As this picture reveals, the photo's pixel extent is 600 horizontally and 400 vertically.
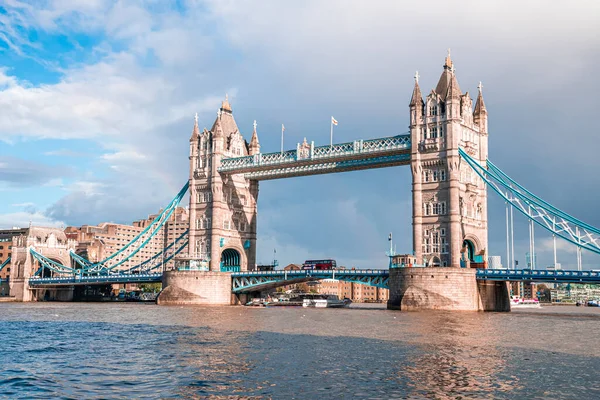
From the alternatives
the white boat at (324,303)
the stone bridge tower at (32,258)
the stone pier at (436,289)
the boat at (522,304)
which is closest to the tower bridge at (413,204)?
the stone pier at (436,289)

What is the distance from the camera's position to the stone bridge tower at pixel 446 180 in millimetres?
83188

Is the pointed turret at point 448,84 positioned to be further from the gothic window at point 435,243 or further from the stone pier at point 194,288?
the stone pier at point 194,288

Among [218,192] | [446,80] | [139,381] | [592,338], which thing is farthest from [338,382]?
[218,192]

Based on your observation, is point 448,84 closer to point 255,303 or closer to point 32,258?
point 255,303

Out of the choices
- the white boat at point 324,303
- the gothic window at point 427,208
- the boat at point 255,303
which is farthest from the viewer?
the white boat at point 324,303

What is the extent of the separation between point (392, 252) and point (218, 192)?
32685mm

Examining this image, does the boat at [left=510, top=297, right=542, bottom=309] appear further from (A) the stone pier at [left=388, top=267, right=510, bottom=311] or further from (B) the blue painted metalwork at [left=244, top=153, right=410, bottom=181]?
(A) the stone pier at [left=388, top=267, right=510, bottom=311]

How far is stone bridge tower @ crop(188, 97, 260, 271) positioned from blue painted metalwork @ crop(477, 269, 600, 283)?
43.0m

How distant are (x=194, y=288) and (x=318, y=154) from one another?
26.1 meters

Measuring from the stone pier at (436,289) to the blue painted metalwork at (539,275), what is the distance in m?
1.97

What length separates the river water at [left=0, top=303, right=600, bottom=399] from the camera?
79.2 ft

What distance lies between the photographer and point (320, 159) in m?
95.6

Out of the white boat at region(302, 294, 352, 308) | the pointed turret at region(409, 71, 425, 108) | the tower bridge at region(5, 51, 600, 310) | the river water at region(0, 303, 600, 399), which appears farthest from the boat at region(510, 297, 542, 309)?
the river water at region(0, 303, 600, 399)

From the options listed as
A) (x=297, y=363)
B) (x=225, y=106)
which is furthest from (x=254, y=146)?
(x=297, y=363)
